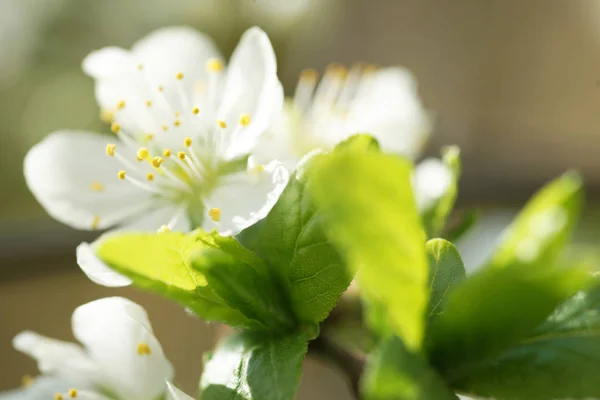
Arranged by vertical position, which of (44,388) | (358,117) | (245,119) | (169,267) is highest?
(358,117)

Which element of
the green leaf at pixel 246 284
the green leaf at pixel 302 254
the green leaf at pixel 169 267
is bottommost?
the green leaf at pixel 169 267

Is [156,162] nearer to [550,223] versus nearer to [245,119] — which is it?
[245,119]

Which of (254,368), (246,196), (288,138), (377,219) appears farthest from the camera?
(288,138)

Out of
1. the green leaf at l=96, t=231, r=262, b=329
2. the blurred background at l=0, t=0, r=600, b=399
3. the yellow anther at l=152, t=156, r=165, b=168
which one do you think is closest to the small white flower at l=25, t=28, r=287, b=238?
the yellow anther at l=152, t=156, r=165, b=168

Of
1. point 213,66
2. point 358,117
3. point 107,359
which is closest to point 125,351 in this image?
point 107,359

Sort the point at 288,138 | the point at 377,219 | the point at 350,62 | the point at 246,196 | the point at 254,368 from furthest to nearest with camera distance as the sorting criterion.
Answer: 1. the point at 350,62
2. the point at 288,138
3. the point at 246,196
4. the point at 254,368
5. the point at 377,219

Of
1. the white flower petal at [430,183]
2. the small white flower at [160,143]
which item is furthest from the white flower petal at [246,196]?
the white flower petal at [430,183]

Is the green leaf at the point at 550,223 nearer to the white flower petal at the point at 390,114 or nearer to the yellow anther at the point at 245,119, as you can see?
the yellow anther at the point at 245,119
